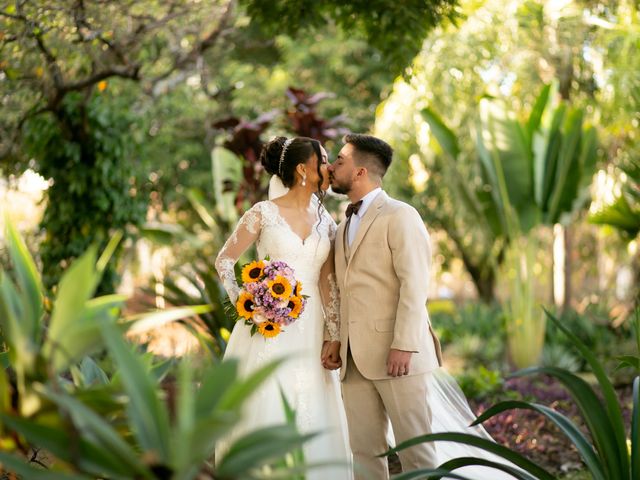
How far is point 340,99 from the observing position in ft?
56.0

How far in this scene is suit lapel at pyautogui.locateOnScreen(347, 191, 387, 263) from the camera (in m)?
3.94

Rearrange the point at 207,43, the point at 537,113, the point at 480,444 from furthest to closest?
the point at 537,113 < the point at 207,43 < the point at 480,444

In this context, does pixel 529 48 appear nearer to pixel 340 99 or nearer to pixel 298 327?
pixel 340 99

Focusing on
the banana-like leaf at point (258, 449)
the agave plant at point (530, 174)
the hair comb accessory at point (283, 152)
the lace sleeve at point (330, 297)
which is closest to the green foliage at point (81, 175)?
the agave plant at point (530, 174)

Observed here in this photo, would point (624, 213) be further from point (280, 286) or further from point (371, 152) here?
point (280, 286)

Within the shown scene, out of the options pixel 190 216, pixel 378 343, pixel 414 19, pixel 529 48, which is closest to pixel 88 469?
pixel 378 343

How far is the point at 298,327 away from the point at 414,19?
2655 millimetres

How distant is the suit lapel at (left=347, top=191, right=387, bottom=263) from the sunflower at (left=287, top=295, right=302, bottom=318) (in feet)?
1.08

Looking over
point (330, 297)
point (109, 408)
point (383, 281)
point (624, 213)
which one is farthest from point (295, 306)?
point (624, 213)

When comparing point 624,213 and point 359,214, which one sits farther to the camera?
point 624,213

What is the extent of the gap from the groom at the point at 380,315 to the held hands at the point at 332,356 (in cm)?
9

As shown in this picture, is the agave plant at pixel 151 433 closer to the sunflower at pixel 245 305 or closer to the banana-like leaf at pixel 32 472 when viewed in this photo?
the banana-like leaf at pixel 32 472

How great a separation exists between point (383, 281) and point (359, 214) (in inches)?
15.3

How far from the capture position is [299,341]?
425cm
